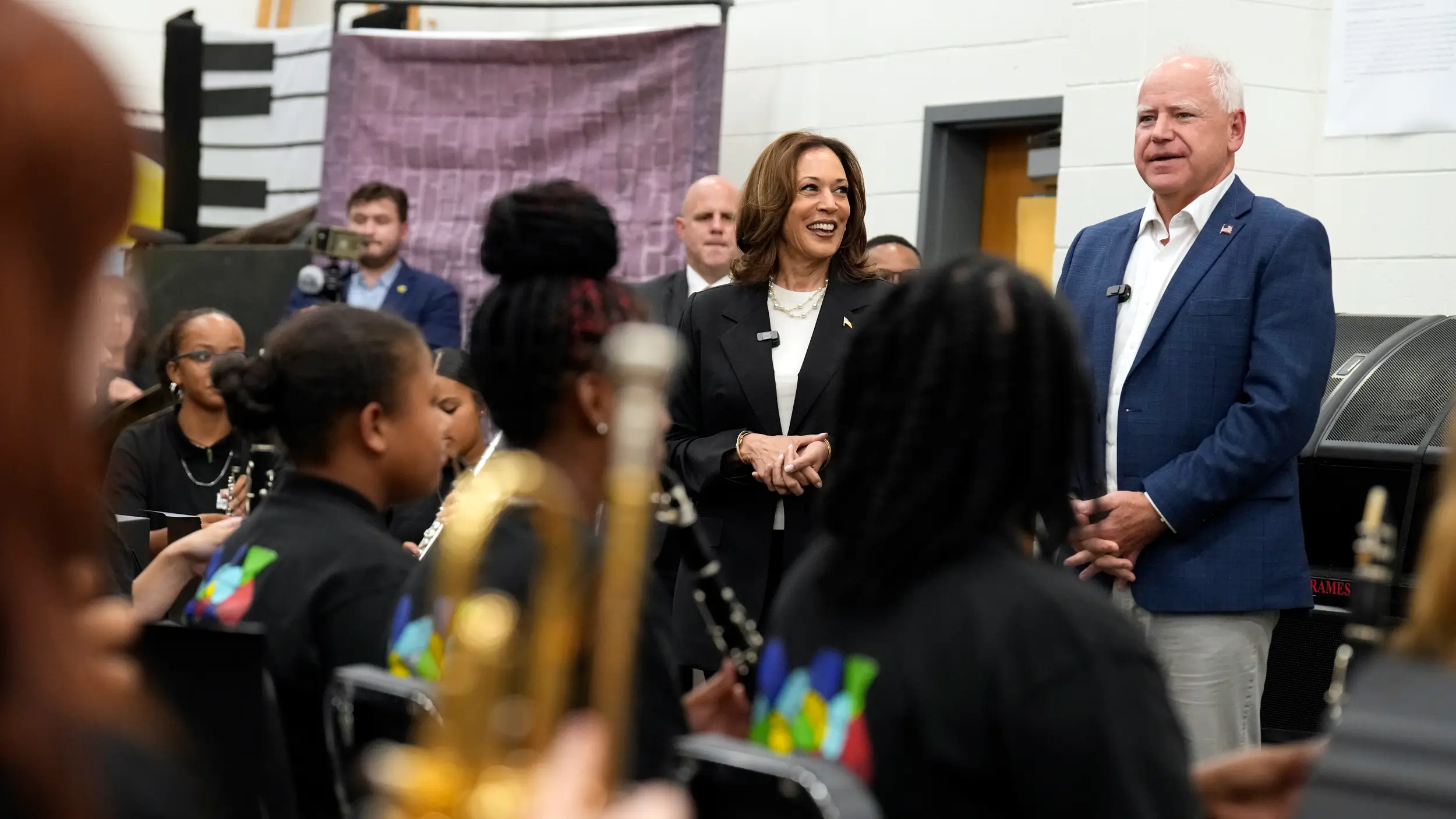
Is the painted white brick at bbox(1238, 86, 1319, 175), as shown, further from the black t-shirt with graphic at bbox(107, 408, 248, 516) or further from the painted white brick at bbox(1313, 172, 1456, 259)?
the black t-shirt with graphic at bbox(107, 408, 248, 516)

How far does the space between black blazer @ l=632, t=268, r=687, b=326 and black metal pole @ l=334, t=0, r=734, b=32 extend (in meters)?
1.51

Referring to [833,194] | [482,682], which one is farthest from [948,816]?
[833,194]

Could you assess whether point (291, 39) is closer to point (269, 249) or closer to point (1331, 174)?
point (269, 249)

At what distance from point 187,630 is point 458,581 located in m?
0.59

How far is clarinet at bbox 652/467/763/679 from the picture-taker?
2088mm

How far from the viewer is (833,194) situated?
3.37 metres

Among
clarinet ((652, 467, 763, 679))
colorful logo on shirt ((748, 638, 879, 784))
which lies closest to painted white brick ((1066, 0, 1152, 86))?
clarinet ((652, 467, 763, 679))

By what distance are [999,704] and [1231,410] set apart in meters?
1.62

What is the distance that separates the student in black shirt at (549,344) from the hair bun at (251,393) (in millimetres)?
561

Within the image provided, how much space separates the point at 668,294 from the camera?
504 centimetres

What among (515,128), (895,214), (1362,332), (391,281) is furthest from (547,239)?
(515,128)

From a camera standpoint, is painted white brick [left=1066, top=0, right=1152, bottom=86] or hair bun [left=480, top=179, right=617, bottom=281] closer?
hair bun [left=480, top=179, right=617, bottom=281]

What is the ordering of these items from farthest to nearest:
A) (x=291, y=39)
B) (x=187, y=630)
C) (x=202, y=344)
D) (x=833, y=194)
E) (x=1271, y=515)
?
(x=291, y=39), (x=202, y=344), (x=833, y=194), (x=1271, y=515), (x=187, y=630)

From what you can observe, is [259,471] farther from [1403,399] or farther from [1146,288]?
[1403,399]
